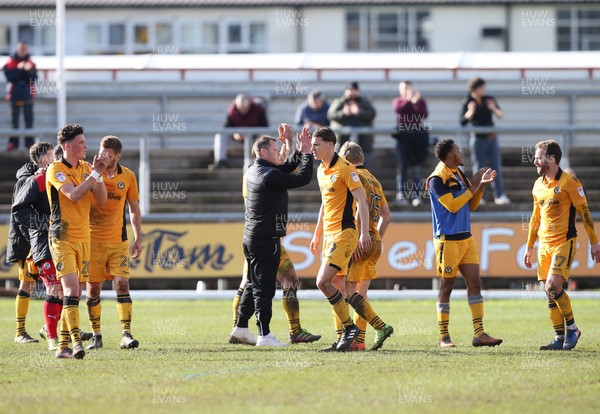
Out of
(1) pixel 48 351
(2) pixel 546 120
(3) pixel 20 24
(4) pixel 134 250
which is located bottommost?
(1) pixel 48 351

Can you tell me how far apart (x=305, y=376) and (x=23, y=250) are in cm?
514

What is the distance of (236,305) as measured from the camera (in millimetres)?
13898

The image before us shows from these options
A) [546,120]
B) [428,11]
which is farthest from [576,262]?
[428,11]

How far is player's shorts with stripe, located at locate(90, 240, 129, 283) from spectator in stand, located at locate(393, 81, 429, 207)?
947 cm

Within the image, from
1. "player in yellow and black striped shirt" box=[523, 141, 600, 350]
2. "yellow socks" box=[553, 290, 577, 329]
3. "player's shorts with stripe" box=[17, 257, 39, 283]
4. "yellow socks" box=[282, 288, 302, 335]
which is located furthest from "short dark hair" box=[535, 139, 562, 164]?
"player's shorts with stripe" box=[17, 257, 39, 283]

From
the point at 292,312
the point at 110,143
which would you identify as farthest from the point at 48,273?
the point at 292,312

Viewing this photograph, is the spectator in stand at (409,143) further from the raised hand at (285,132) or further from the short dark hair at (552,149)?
the raised hand at (285,132)

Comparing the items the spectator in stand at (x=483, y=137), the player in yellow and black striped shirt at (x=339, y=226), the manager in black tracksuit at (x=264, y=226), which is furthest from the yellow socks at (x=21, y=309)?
the spectator in stand at (x=483, y=137)

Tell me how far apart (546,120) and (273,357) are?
54.7 ft

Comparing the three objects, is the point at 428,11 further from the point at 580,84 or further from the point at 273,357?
the point at 273,357

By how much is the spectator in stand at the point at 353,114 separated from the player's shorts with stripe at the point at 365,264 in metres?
9.28

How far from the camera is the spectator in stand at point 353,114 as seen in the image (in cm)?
2223

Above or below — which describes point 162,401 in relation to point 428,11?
below

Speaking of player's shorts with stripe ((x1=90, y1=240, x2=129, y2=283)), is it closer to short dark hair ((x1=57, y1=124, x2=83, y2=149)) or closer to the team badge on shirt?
short dark hair ((x1=57, y1=124, x2=83, y2=149))
